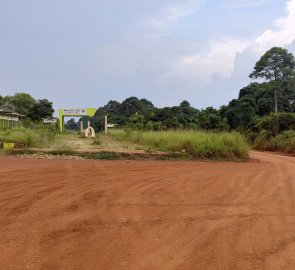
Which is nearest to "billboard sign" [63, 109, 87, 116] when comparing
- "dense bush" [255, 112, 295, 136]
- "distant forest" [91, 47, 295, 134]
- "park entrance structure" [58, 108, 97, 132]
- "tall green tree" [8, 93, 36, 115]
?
"park entrance structure" [58, 108, 97, 132]

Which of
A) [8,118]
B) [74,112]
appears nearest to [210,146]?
[74,112]

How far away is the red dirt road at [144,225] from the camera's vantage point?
3.97 metres

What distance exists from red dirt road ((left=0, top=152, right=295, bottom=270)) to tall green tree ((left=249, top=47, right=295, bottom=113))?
36.1 m

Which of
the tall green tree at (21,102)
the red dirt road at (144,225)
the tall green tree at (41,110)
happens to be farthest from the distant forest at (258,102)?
the red dirt road at (144,225)

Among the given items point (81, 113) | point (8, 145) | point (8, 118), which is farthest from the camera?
point (8, 118)

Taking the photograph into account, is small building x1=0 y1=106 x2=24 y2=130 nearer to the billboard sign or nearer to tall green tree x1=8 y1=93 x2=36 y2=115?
the billboard sign

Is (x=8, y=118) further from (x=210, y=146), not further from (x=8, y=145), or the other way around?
(x=210, y=146)

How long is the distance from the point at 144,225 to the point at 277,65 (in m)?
40.9

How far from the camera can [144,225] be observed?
513 centimetres

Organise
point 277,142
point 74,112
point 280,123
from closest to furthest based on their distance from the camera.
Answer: point 277,142
point 280,123
point 74,112

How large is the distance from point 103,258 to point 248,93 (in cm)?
4642

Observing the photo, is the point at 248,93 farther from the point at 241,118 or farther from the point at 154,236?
the point at 154,236

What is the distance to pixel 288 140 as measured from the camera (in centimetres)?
2758

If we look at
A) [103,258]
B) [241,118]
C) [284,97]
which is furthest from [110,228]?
[284,97]
